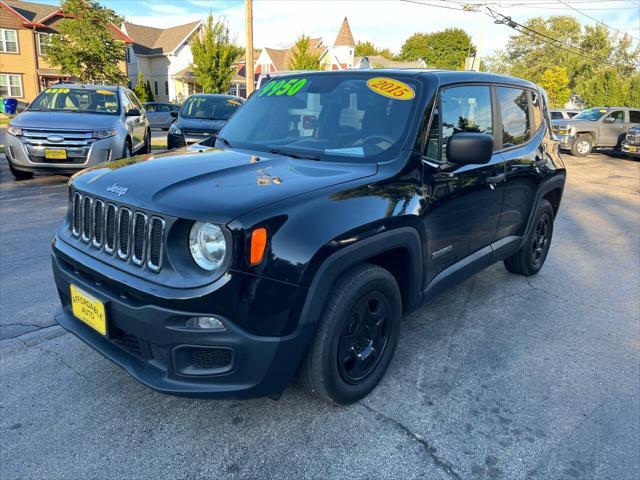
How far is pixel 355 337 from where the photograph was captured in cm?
285

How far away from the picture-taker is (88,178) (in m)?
2.90

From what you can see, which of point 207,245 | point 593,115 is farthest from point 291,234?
point 593,115

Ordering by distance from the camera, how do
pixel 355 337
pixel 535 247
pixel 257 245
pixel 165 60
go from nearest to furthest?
pixel 257 245, pixel 355 337, pixel 535 247, pixel 165 60

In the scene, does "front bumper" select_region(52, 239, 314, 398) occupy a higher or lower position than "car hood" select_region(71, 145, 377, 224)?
lower

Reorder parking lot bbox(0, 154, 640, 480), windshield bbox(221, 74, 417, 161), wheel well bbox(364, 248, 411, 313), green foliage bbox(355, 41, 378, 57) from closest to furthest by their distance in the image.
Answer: parking lot bbox(0, 154, 640, 480) < wheel well bbox(364, 248, 411, 313) < windshield bbox(221, 74, 417, 161) < green foliage bbox(355, 41, 378, 57)

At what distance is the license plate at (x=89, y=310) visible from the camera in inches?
99.4

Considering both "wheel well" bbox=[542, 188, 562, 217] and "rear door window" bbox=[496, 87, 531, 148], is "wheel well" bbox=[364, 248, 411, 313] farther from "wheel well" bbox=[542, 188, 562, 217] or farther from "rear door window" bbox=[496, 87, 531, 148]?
"wheel well" bbox=[542, 188, 562, 217]

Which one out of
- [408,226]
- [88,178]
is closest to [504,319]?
[408,226]

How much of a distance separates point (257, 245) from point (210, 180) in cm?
58

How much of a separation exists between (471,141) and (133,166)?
1.97 metres

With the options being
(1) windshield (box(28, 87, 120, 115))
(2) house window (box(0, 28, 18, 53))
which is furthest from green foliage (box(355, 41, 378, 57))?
(1) windshield (box(28, 87, 120, 115))

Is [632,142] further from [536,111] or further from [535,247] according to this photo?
[536,111]

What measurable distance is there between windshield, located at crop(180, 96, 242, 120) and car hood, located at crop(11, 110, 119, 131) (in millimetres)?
3537

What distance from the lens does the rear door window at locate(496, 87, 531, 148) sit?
164 inches
